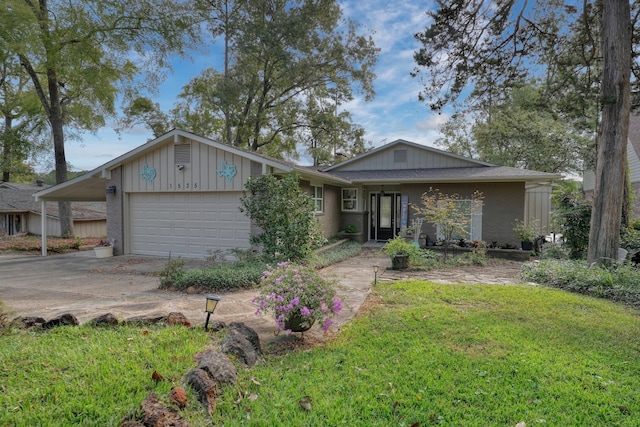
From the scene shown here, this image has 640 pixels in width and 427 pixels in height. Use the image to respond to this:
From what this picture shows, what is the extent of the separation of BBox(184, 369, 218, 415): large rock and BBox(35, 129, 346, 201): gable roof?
271 inches

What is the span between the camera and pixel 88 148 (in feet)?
75.4

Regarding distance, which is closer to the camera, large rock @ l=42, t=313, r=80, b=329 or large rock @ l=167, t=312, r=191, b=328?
large rock @ l=42, t=313, r=80, b=329

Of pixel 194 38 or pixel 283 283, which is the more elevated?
pixel 194 38

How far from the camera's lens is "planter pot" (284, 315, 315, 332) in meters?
4.07

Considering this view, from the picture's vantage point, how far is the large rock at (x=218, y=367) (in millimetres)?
2947

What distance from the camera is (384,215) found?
15.0 m

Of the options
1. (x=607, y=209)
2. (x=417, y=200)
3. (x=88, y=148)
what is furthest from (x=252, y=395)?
(x=88, y=148)

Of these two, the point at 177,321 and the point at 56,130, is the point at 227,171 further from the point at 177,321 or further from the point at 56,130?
the point at 56,130

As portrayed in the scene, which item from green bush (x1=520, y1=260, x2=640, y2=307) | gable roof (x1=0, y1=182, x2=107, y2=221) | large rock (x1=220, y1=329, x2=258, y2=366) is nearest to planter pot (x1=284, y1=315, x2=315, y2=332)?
large rock (x1=220, y1=329, x2=258, y2=366)

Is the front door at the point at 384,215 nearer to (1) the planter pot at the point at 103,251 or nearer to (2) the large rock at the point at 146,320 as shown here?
(1) the planter pot at the point at 103,251

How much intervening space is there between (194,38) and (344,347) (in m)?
18.9

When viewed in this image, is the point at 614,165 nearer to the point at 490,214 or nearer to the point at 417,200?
the point at 490,214

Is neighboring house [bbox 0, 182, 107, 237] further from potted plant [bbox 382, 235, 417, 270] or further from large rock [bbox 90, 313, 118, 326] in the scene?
large rock [bbox 90, 313, 118, 326]

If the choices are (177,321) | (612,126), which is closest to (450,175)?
(612,126)
